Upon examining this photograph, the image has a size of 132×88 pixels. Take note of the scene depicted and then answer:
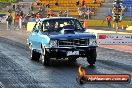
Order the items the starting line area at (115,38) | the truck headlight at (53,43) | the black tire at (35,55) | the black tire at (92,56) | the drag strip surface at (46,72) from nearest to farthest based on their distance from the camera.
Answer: the drag strip surface at (46,72), the truck headlight at (53,43), the black tire at (92,56), the black tire at (35,55), the starting line area at (115,38)

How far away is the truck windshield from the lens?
14984 mm

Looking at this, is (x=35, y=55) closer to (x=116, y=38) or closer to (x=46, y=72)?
(x=46, y=72)

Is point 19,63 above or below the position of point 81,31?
below

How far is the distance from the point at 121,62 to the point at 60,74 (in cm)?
420

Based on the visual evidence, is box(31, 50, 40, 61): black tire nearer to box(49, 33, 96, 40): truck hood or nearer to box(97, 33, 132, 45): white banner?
box(49, 33, 96, 40): truck hood

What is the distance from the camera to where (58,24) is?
15109mm

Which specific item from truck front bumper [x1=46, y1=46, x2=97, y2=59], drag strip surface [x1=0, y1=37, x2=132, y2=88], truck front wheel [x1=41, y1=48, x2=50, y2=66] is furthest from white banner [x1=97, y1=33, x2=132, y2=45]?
truck front wheel [x1=41, y1=48, x2=50, y2=66]

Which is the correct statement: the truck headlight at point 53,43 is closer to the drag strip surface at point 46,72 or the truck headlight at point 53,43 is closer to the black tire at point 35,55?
the drag strip surface at point 46,72

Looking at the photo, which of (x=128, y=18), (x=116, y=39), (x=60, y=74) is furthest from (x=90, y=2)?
(x=60, y=74)

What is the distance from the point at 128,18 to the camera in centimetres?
5122

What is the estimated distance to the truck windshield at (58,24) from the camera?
590 inches

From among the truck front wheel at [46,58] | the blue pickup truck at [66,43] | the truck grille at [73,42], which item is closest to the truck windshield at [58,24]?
the blue pickup truck at [66,43]

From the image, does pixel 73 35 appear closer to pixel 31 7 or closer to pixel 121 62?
pixel 121 62

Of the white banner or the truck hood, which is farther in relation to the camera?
the white banner
